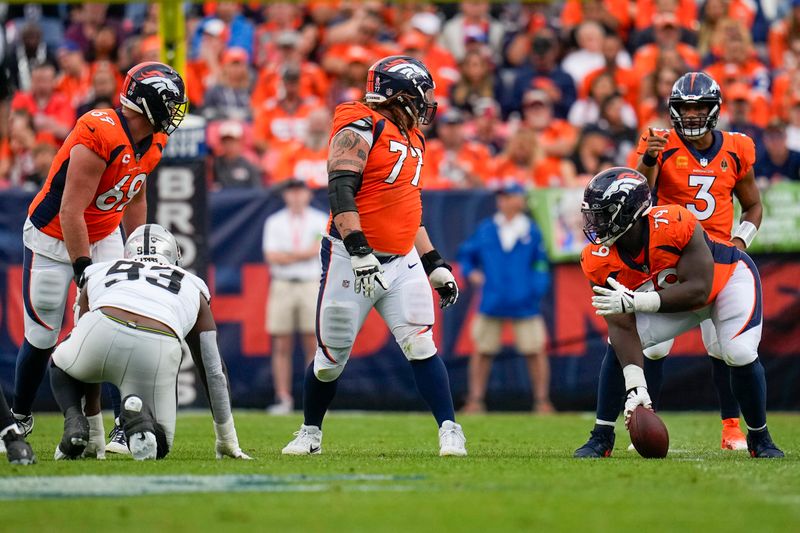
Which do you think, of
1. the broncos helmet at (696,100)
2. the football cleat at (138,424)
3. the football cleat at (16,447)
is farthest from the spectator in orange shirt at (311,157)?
the football cleat at (16,447)

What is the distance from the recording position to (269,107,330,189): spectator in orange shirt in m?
12.8

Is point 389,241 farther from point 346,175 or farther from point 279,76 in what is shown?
point 279,76

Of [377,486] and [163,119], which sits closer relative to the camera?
[377,486]

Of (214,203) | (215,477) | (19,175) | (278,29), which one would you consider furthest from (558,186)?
(215,477)

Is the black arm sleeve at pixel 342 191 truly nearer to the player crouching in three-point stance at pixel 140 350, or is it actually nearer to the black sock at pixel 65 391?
the player crouching in three-point stance at pixel 140 350

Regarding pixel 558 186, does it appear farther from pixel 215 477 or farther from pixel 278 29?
pixel 215 477

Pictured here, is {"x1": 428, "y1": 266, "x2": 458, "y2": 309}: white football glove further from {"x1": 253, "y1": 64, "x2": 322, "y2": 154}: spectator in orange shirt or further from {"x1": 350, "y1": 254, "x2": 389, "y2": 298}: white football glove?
{"x1": 253, "y1": 64, "x2": 322, "y2": 154}: spectator in orange shirt

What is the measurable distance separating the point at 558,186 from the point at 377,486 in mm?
7817

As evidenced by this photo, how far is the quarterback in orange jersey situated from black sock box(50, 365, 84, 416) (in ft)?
11.2

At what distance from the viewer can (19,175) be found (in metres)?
13.3

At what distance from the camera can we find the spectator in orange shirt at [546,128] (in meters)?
13.3

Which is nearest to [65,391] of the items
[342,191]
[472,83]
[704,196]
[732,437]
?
[342,191]

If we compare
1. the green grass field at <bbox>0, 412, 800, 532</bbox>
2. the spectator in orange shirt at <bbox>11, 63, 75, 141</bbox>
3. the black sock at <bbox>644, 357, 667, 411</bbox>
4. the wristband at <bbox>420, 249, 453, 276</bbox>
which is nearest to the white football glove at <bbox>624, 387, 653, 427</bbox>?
the green grass field at <bbox>0, 412, 800, 532</bbox>

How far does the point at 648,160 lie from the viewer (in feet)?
24.9
